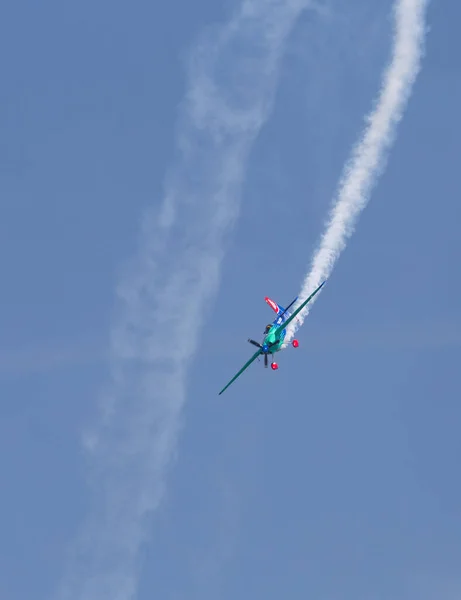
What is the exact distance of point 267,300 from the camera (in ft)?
412

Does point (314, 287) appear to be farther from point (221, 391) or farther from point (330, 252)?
point (221, 391)

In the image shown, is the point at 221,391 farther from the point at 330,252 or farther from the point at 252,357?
the point at 330,252

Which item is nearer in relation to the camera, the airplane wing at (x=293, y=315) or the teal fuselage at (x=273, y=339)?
the airplane wing at (x=293, y=315)

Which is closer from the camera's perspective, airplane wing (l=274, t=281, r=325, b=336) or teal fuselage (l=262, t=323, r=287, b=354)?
airplane wing (l=274, t=281, r=325, b=336)

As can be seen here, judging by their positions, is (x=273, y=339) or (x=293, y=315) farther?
(x=273, y=339)

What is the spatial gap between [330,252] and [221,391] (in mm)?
16255

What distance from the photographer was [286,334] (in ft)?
401

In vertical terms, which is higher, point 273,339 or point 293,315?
point 273,339

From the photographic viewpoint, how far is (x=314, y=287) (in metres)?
117

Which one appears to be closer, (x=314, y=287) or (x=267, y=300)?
(x=314, y=287)

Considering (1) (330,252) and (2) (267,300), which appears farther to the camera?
(2) (267,300)

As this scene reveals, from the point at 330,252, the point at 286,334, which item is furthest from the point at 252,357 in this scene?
the point at 330,252

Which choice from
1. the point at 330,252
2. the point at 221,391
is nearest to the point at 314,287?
the point at 330,252

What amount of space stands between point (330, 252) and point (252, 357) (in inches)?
530
